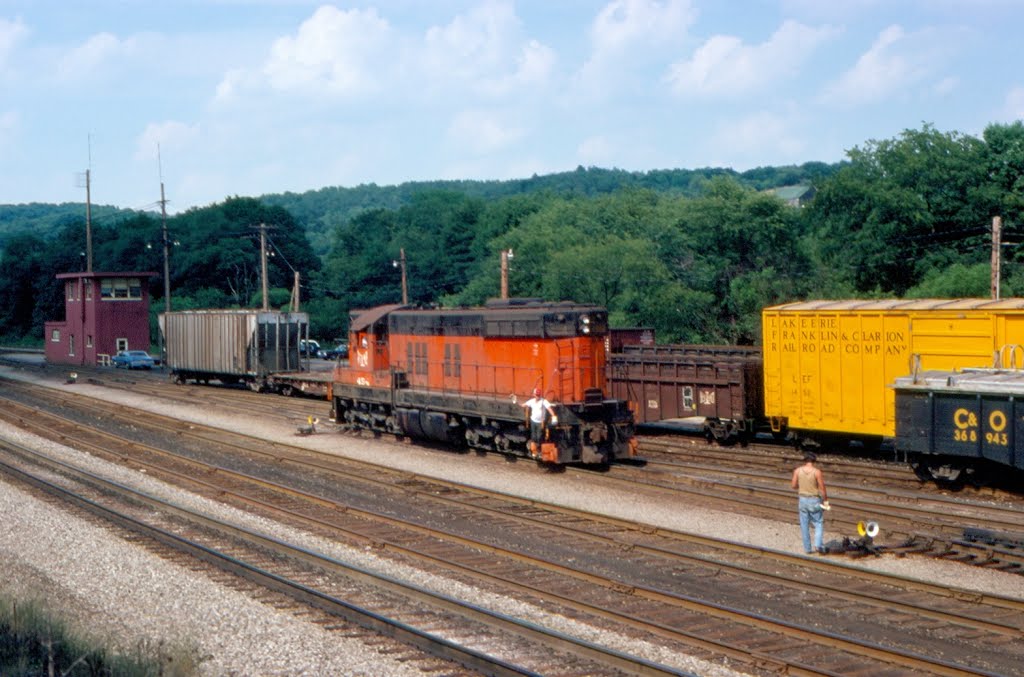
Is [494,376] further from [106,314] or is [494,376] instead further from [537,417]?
[106,314]

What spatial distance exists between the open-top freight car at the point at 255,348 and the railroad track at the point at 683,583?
20.8 m

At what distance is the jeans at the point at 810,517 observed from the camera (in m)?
13.2

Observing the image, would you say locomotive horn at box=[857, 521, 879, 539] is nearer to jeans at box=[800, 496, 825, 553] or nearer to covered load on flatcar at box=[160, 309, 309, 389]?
jeans at box=[800, 496, 825, 553]

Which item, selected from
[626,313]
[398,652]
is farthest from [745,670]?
[626,313]

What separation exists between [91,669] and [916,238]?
44.4 m

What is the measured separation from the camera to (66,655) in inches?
362

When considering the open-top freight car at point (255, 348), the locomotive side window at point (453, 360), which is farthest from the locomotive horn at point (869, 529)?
the open-top freight car at point (255, 348)

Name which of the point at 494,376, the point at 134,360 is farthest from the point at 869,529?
the point at 134,360

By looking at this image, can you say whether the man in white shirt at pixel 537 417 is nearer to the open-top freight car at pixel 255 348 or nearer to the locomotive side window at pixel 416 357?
the locomotive side window at pixel 416 357

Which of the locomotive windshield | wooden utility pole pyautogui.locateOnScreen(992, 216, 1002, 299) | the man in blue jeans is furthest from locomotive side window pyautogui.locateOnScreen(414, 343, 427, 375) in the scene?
wooden utility pole pyautogui.locateOnScreen(992, 216, 1002, 299)

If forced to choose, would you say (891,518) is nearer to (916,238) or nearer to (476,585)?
(476,585)

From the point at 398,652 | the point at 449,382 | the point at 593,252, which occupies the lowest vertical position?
the point at 398,652

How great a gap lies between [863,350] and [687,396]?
4954 mm

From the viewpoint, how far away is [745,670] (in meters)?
9.12
